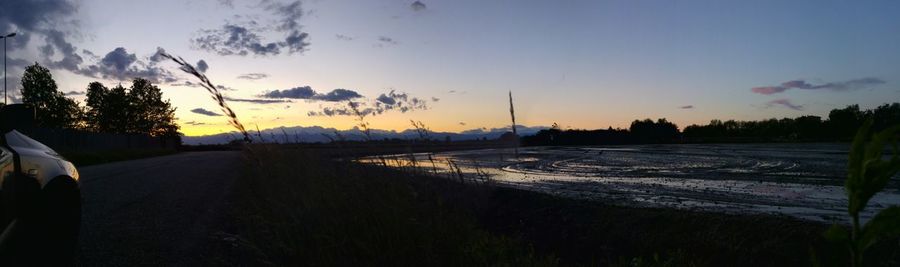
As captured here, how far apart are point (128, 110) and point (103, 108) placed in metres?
2.58

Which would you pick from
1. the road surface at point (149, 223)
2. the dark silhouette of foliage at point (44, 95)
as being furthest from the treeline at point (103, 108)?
the road surface at point (149, 223)

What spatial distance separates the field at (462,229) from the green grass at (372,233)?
0.01 m

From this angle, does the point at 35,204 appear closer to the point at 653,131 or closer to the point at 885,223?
the point at 885,223

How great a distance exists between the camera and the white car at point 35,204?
12.6 ft

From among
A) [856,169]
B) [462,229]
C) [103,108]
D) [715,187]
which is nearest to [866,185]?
[856,169]

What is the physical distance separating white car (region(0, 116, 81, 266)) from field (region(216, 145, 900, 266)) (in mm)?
1276

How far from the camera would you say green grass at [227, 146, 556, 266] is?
401 cm

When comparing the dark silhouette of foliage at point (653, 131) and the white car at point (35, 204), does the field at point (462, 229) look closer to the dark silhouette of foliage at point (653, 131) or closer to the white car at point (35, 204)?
the white car at point (35, 204)

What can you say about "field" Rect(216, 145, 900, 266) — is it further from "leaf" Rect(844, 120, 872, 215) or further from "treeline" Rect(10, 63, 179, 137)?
"treeline" Rect(10, 63, 179, 137)

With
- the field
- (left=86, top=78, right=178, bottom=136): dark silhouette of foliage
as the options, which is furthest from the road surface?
(left=86, top=78, right=178, bottom=136): dark silhouette of foliage

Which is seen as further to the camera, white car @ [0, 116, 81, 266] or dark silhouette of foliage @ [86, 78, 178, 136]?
dark silhouette of foliage @ [86, 78, 178, 136]

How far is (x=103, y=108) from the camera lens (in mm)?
64625

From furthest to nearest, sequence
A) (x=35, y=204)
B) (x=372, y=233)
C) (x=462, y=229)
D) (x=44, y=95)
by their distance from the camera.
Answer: (x=44, y=95) → (x=462, y=229) → (x=372, y=233) → (x=35, y=204)

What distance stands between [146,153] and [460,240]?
41.0m
